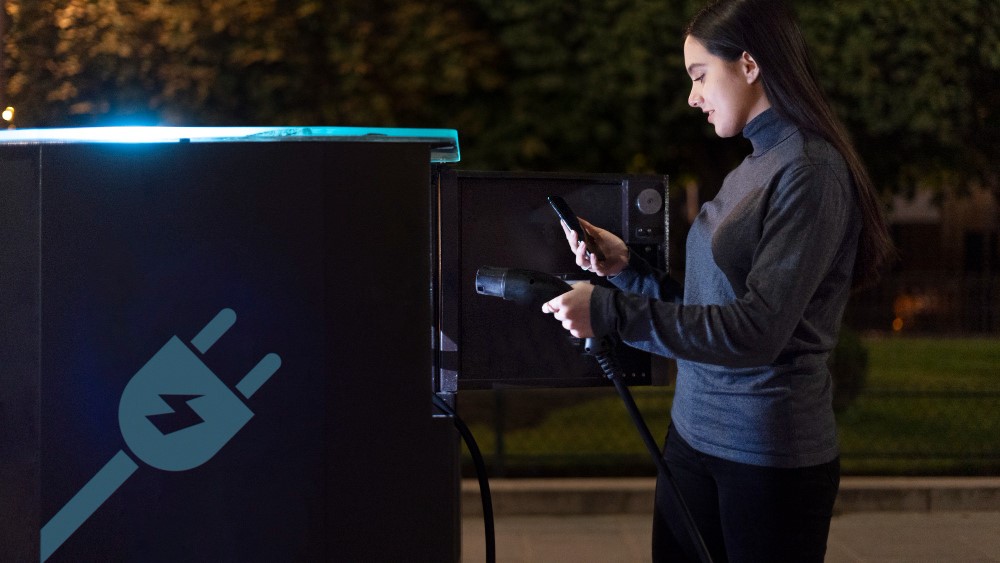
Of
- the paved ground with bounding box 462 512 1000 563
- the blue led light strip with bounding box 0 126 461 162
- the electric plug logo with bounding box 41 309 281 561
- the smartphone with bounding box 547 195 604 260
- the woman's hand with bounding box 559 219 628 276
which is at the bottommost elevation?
the paved ground with bounding box 462 512 1000 563

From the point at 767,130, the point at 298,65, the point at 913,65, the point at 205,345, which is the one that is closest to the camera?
the point at 205,345

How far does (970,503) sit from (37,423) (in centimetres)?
565

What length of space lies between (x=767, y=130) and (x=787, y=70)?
12cm

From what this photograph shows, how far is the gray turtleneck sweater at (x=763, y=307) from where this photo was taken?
5.54 ft

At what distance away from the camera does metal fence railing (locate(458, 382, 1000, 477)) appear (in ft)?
21.6

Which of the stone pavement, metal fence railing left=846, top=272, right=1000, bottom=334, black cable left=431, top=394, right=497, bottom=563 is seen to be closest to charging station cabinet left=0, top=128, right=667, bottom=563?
black cable left=431, top=394, right=497, bottom=563

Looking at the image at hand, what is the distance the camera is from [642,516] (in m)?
5.71

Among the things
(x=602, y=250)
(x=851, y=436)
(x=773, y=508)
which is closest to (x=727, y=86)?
(x=602, y=250)

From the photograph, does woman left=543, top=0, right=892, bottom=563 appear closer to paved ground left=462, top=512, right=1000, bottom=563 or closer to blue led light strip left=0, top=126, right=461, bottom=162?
blue led light strip left=0, top=126, right=461, bottom=162

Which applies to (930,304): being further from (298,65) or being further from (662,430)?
(298,65)

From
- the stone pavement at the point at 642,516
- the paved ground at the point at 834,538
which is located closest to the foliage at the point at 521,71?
the stone pavement at the point at 642,516

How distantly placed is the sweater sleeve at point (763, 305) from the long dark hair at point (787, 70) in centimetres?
12

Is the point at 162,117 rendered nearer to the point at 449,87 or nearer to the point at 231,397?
the point at 449,87

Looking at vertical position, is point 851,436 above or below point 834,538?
above
